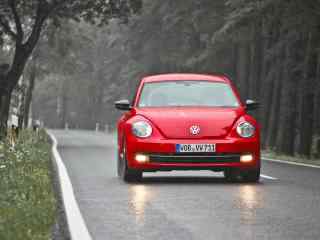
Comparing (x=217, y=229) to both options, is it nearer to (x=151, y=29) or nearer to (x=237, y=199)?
(x=237, y=199)

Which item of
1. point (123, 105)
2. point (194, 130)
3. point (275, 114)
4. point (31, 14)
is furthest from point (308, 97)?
point (194, 130)

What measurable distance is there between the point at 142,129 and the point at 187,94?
1.57 m

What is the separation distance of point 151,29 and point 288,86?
22.1 m

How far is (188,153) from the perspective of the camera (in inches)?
597

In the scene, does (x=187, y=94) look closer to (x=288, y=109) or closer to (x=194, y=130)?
(x=194, y=130)

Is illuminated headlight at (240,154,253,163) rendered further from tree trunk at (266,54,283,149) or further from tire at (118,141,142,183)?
tree trunk at (266,54,283,149)

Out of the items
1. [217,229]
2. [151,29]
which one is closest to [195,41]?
[151,29]

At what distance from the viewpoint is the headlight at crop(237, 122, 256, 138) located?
15368 millimetres

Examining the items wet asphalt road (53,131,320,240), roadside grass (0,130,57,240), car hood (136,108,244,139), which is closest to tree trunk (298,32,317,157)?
wet asphalt road (53,131,320,240)

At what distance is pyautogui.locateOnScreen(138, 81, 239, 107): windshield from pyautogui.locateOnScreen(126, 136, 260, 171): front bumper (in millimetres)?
1206

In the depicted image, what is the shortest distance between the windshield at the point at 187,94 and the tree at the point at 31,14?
46.9 ft

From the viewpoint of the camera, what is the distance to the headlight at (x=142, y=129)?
1528 cm

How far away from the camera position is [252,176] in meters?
15.7

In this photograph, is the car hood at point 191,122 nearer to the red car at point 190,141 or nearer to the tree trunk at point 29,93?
the red car at point 190,141
